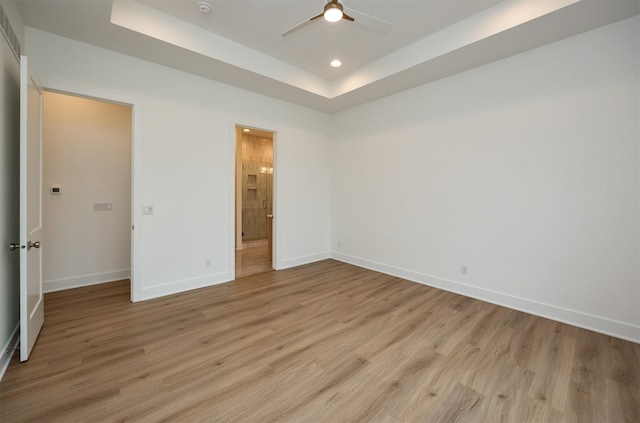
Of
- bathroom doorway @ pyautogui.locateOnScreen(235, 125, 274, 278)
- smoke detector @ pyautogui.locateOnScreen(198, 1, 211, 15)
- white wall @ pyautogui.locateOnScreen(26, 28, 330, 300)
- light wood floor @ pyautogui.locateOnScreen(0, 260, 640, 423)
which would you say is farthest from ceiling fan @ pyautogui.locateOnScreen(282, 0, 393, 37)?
bathroom doorway @ pyautogui.locateOnScreen(235, 125, 274, 278)

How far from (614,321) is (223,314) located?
400 cm

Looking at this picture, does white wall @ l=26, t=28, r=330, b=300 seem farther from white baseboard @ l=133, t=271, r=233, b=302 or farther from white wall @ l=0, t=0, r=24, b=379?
white wall @ l=0, t=0, r=24, b=379

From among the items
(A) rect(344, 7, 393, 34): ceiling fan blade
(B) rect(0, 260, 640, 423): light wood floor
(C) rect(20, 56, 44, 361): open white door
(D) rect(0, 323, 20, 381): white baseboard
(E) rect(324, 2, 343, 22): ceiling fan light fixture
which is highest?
(A) rect(344, 7, 393, 34): ceiling fan blade

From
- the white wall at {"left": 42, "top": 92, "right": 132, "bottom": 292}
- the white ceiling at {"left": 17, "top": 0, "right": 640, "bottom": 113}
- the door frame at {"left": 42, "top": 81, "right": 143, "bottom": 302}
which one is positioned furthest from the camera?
the white wall at {"left": 42, "top": 92, "right": 132, "bottom": 292}

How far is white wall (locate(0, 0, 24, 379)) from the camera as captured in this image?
2098 millimetres

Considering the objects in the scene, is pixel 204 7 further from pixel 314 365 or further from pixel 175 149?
pixel 314 365

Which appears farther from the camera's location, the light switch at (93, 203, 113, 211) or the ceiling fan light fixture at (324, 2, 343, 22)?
the light switch at (93, 203, 113, 211)

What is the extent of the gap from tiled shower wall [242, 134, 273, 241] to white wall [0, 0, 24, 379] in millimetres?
5027

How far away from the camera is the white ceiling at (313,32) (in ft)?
8.50

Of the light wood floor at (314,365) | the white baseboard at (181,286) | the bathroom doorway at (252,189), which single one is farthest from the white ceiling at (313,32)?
the bathroom doorway at (252,189)

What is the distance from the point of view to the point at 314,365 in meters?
2.21

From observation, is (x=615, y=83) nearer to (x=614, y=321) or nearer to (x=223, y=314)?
(x=614, y=321)

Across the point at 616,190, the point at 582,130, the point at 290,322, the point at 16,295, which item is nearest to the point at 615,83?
the point at 582,130

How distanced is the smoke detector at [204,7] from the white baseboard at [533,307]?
4260 millimetres
